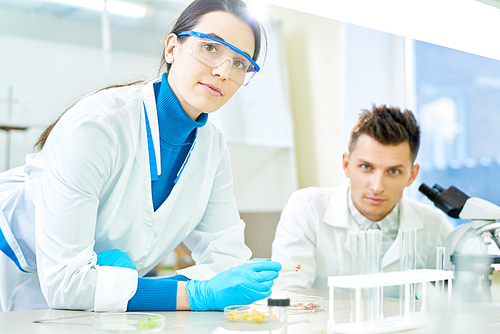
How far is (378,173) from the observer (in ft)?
6.56

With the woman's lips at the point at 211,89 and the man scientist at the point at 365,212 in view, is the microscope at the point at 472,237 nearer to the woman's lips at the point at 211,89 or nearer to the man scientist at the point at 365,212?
the man scientist at the point at 365,212

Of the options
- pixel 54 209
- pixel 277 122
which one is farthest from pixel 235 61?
pixel 277 122

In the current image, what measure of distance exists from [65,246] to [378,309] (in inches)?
27.3

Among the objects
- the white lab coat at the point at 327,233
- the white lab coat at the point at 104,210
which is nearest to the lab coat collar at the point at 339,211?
the white lab coat at the point at 327,233

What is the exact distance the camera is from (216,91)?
1.35m

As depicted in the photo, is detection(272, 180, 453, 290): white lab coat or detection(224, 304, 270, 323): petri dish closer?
detection(224, 304, 270, 323): petri dish

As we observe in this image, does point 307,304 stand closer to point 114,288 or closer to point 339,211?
point 114,288

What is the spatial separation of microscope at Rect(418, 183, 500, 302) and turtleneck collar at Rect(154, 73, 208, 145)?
33.7 inches

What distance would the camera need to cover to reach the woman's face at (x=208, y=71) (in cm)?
133

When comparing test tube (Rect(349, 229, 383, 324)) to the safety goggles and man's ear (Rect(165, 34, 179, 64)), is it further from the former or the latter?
man's ear (Rect(165, 34, 179, 64))

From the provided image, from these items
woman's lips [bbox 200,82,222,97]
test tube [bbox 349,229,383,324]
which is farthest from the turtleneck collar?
test tube [bbox 349,229,383,324]

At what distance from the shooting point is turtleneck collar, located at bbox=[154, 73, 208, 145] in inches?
54.6

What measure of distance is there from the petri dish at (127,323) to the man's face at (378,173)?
127 centimetres

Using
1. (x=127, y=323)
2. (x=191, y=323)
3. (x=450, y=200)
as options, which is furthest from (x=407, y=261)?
(x=450, y=200)
